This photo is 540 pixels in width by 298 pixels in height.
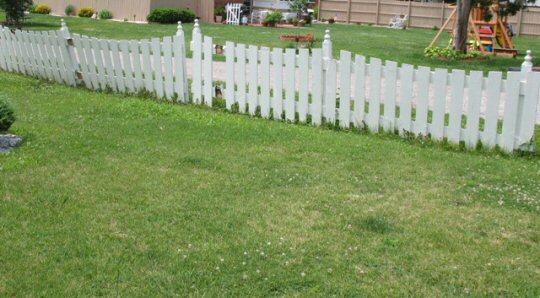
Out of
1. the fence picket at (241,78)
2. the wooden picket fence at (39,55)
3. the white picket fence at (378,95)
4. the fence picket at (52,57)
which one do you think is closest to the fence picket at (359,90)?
the white picket fence at (378,95)

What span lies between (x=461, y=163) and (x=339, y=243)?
2.60 meters

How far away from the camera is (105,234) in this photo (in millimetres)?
4711

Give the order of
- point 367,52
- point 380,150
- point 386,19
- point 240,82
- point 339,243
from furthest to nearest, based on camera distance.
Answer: point 386,19
point 367,52
point 240,82
point 380,150
point 339,243

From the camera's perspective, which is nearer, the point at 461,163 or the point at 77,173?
the point at 77,173

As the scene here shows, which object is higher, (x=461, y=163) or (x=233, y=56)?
(x=233, y=56)

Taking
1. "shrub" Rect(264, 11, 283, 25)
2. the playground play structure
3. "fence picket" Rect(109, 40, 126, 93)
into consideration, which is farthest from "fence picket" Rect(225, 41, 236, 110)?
"shrub" Rect(264, 11, 283, 25)

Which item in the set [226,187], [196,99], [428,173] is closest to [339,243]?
[226,187]

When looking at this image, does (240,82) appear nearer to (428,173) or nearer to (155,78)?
(155,78)

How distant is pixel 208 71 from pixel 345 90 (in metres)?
2.37

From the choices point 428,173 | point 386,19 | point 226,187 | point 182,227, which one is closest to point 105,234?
point 182,227

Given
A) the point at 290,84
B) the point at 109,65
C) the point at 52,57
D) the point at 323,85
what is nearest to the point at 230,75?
the point at 290,84

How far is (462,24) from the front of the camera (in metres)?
18.3

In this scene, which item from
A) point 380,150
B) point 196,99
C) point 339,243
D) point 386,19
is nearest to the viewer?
point 339,243

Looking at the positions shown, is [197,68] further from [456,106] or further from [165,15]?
[165,15]
